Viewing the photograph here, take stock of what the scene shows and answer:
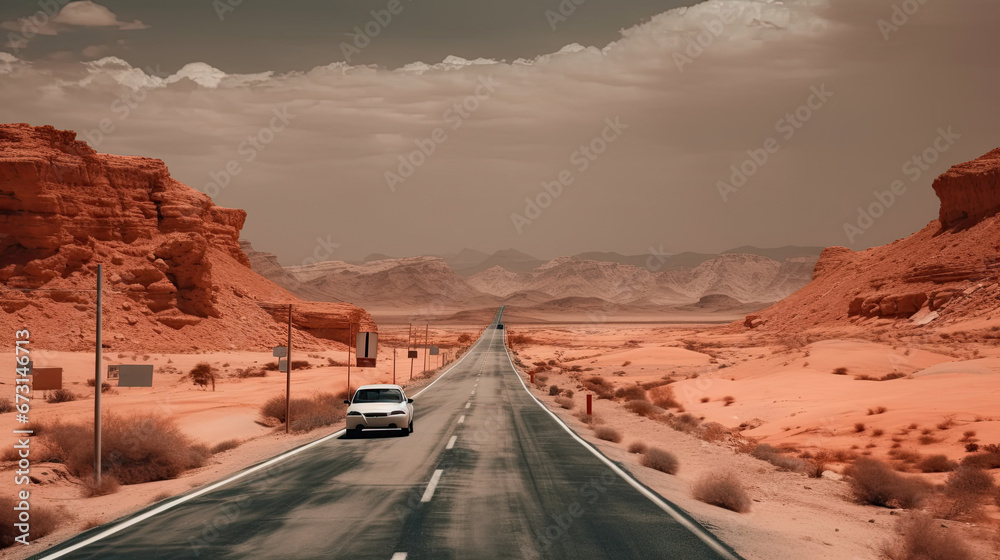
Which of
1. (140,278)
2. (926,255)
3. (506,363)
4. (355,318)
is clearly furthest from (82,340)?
(926,255)

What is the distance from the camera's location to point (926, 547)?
8.91 metres

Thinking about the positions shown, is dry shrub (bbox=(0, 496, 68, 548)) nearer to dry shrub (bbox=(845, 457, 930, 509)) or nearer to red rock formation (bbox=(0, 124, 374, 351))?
dry shrub (bbox=(845, 457, 930, 509))

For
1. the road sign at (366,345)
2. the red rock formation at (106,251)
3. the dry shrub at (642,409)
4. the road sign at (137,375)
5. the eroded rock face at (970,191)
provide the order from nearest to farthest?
the road sign at (137,375) < the dry shrub at (642,409) < the road sign at (366,345) < the red rock formation at (106,251) < the eroded rock face at (970,191)

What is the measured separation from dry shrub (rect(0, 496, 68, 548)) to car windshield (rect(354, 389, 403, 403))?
11836mm

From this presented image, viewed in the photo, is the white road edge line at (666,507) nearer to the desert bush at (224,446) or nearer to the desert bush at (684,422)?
the desert bush at (684,422)

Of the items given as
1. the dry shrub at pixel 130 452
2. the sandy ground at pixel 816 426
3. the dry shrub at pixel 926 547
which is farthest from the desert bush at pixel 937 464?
the dry shrub at pixel 130 452

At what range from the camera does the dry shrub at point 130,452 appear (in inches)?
615

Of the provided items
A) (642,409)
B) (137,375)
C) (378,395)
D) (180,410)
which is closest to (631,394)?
(642,409)

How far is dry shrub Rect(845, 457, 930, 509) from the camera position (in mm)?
13273

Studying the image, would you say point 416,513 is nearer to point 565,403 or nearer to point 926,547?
point 926,547

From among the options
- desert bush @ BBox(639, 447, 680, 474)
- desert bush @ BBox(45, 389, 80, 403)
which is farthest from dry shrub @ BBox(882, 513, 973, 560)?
desert bush @ BBox(45, 389, 80, 403)

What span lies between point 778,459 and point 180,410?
78.0ft

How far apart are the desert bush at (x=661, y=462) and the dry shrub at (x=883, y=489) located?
3.97m

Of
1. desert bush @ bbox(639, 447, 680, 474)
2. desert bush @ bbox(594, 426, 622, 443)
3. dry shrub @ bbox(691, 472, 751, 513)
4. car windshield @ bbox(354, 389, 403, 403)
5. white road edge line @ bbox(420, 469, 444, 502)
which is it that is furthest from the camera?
car windshield @ bbox(354, 389, 403, 403)
